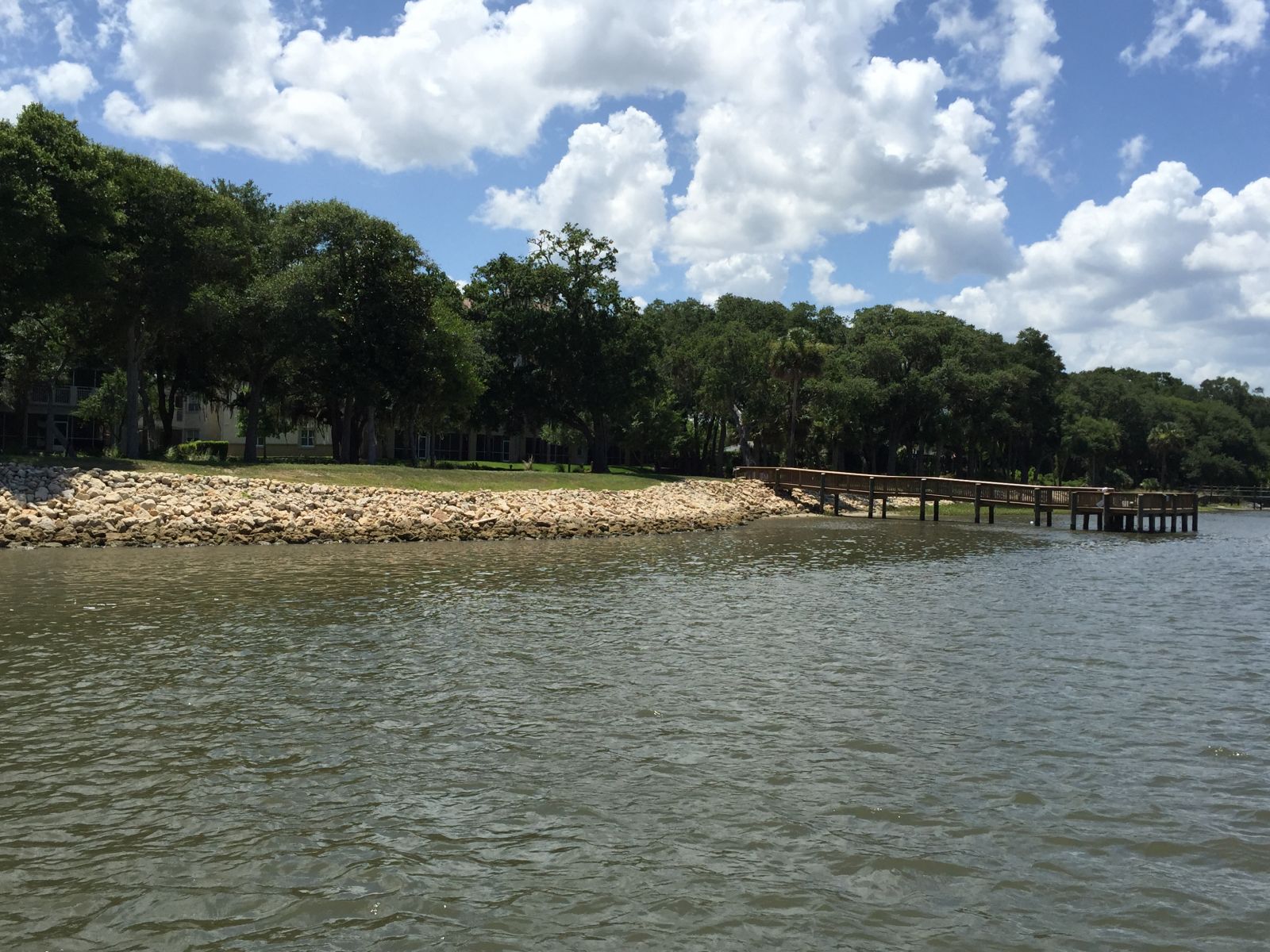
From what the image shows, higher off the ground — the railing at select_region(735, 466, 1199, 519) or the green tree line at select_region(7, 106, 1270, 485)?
the green tree line at select_region(7, 106, 1270, 485)

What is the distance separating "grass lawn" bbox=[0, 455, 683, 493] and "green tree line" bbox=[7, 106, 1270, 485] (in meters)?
4.96

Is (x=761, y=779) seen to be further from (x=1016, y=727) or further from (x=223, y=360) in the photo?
(x=223, y=360)

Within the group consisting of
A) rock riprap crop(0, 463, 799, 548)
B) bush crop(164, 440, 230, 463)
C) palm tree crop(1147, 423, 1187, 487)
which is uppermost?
palm tree crop(1147, 423, 1187, 487)

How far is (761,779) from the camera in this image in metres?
8.89

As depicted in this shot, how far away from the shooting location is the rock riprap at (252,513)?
92.4ft

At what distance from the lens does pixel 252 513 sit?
30828 millimetres

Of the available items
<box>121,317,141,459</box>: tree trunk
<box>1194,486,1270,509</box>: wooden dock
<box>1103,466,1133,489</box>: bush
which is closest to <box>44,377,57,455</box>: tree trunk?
<box>121,317,141,459</box>: tree trunk

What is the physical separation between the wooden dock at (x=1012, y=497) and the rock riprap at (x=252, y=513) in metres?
17.8

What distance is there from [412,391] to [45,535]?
2164 centimetres

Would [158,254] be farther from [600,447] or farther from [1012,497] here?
[1012,497]

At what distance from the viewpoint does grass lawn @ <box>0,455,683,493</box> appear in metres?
35.1

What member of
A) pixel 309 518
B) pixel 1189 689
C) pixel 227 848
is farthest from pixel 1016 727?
pixel 309 518

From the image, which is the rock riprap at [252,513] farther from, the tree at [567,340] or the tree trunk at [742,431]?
the tree trunk at [742,431]

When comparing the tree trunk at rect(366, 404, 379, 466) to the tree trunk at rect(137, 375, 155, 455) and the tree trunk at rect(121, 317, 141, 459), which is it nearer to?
the tree trunk at rect(137, 375, 155, 455)
